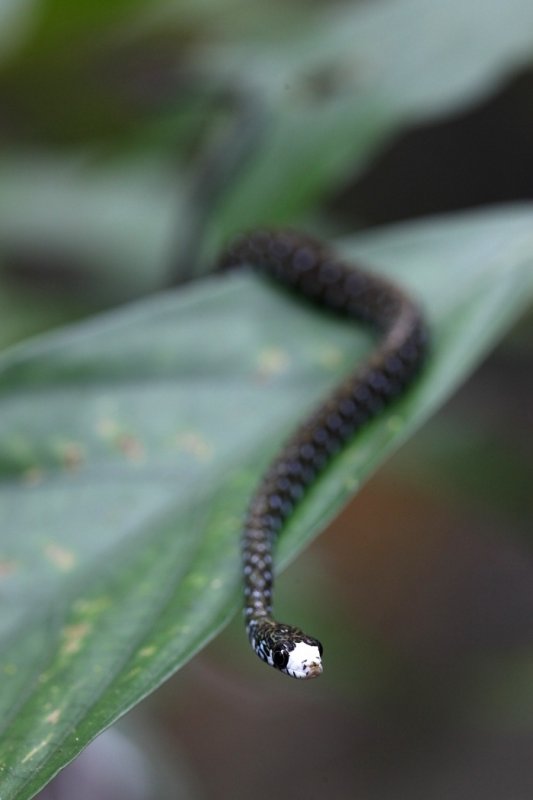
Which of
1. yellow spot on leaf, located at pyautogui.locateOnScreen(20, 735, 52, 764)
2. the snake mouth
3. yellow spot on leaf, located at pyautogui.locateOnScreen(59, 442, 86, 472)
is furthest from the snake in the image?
yellow spot on leaf, located at pyautogui.locateOnScreen(20, 735, 52, 764)

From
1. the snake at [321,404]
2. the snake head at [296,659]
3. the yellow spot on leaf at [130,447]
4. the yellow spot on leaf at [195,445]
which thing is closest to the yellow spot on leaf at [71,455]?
the yellow spot on leaf at [130,447]

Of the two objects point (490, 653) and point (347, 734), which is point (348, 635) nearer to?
A: point (490, 653)

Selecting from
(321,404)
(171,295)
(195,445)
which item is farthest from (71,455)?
(321,404)

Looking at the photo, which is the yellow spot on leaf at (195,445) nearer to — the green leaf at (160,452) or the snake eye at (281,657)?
the green leaf at (160,452)

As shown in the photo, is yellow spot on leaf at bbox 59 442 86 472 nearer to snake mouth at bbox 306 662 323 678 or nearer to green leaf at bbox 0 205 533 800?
green leaf at bbox 0 205 533 800

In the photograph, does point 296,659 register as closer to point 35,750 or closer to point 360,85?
point 35,750

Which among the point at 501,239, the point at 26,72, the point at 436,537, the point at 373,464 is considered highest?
the point at 501,239

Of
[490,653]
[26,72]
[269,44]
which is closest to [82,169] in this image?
[26,72]
